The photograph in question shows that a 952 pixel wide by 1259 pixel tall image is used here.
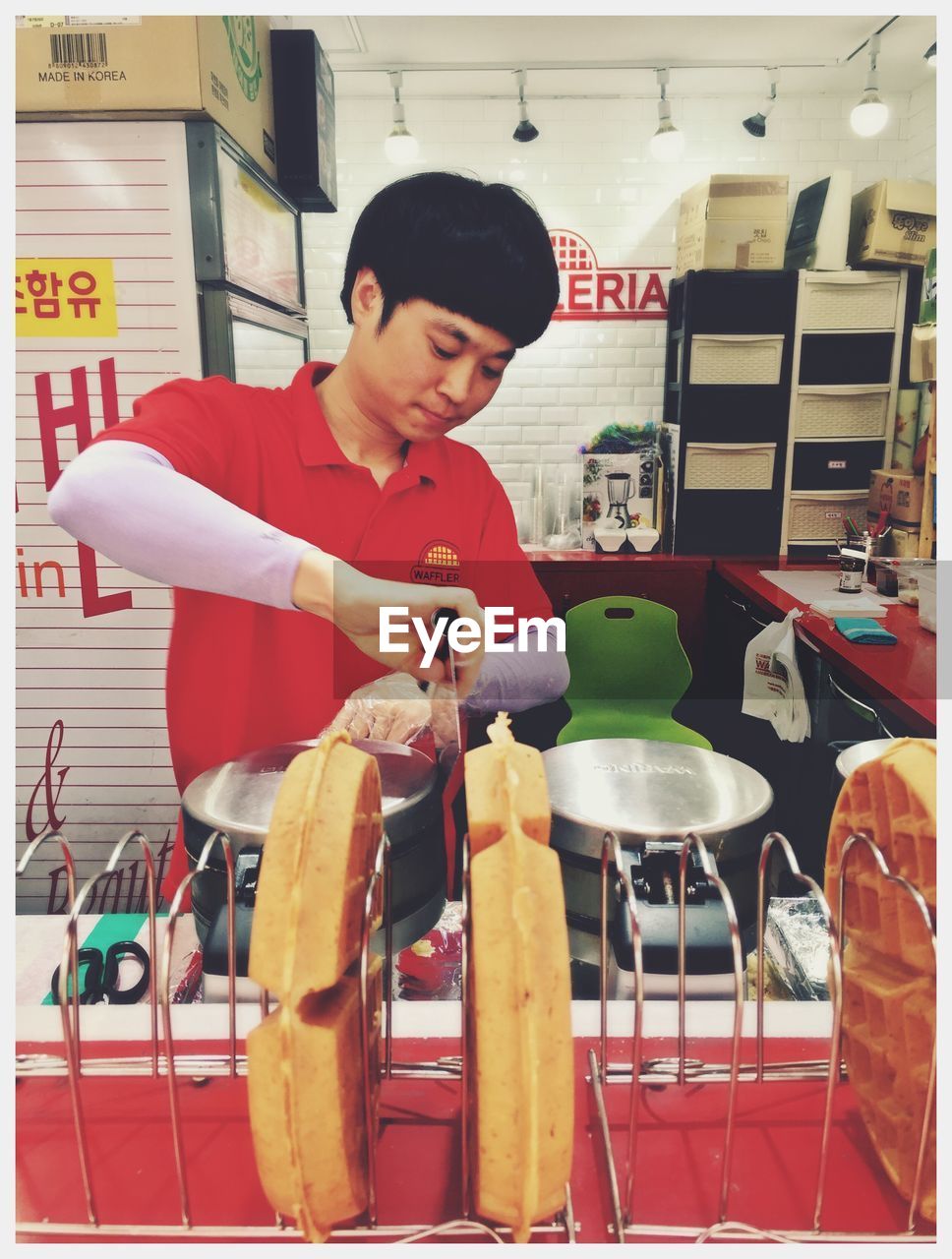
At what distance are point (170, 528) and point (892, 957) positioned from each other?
3.11 ft

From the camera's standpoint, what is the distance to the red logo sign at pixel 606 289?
381 centimetres

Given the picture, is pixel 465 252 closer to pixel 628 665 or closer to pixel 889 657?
pixel 628 665

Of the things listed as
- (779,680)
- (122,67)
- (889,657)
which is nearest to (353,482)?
(122,67)

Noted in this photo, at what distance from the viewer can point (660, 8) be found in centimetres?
95

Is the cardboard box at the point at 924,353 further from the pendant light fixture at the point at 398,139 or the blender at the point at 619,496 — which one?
the pendant light fixture at the point at 398,139

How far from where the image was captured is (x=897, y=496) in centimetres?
328

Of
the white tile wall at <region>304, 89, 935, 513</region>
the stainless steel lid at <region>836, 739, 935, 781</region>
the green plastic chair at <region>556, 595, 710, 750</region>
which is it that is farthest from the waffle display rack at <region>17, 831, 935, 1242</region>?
the white tile wall at <region>304, 89, 935, 513</region>

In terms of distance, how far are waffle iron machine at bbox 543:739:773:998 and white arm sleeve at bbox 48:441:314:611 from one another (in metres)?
0.47

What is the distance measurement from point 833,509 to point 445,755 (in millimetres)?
2981

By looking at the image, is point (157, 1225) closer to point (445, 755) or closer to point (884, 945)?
point (884, 945)

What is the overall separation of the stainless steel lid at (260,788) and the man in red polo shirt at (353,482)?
0.20 meters

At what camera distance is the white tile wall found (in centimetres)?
351

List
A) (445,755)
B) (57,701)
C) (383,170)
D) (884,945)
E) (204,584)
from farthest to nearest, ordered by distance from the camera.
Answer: (383,170), (57,701), (445,755), (204,584), (884,945)

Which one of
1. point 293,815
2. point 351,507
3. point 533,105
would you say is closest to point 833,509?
point 533,105
